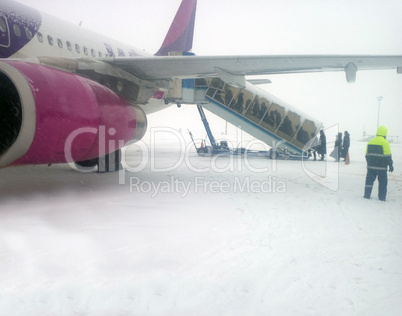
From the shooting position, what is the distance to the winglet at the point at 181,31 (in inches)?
599

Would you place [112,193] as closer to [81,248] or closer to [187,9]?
[81,248]

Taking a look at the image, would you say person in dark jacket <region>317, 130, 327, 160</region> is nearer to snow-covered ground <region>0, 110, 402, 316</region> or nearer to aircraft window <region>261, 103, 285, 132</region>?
aircraft window <region>261, 103, 285, 132</region>

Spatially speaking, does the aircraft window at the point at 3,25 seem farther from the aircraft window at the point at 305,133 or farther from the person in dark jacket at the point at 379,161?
the aircraft window at the point at 305,133

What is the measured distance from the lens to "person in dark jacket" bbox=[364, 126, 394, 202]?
18.2 feet

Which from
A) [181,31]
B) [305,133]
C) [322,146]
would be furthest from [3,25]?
[322,146]

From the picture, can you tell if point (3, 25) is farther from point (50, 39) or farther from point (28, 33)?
point (50, 39)

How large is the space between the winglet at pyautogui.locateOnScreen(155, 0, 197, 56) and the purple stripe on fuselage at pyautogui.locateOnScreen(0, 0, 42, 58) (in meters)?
9.54

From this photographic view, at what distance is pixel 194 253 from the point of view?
283cm

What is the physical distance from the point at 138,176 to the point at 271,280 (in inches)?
209

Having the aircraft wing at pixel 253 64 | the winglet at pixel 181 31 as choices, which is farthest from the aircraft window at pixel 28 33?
the winglet at pixel 181 31

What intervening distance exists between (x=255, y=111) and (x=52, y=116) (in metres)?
8.89

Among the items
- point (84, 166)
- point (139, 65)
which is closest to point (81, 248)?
point (139, 65)

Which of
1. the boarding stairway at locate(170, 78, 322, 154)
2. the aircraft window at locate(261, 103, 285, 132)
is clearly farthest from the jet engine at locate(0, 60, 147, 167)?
the aircraft window at locate(261, 103, 285, 132)

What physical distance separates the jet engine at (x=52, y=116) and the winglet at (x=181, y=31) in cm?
1069
